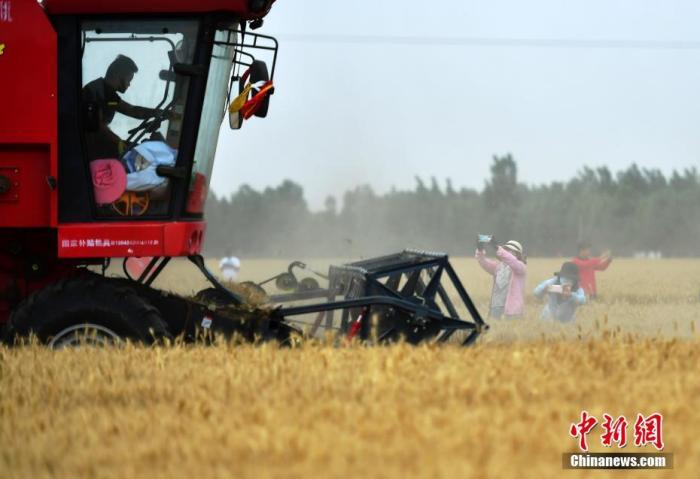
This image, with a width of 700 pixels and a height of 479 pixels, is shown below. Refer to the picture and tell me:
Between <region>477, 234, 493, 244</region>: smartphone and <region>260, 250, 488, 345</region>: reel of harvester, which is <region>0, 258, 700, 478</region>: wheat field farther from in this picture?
<region>477, 234, 493, 244</region>: smartphone

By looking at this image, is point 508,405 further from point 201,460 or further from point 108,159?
point 108,159

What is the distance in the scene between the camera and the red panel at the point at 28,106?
757 cm

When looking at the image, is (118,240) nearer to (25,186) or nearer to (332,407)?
(25,186)

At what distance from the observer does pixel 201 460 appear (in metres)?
4.41

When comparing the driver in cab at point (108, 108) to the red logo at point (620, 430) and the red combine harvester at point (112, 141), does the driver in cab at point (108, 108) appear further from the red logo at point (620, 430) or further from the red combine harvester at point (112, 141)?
the red logo at point (620, 430)

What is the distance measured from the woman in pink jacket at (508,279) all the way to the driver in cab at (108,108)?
641cm

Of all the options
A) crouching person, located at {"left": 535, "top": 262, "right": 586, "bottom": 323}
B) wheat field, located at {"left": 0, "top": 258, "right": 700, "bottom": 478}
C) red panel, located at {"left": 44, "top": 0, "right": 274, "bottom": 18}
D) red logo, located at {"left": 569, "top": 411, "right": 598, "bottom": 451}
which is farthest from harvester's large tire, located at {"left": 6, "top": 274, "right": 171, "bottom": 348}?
crouching person, located at {"left": 535, "top": 262, "right": 586, "bottom": 323}

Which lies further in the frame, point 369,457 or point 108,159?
point 108,159

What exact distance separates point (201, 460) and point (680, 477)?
5.52ft

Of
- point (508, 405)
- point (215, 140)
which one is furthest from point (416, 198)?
point (508, 405)

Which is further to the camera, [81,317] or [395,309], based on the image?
[395,309]

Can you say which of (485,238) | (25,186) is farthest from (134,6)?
(485,238)

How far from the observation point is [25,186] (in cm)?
766

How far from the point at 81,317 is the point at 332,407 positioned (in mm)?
2818
